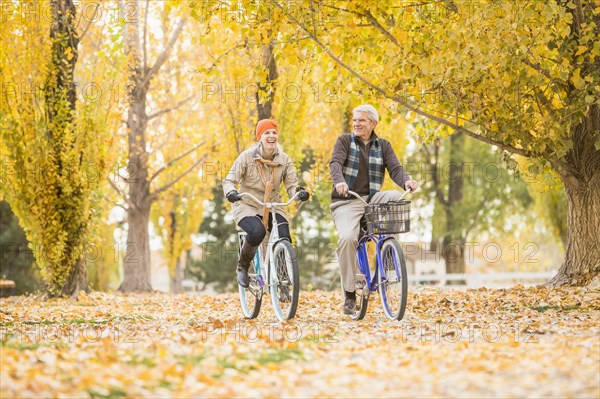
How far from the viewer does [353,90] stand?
12289 mm

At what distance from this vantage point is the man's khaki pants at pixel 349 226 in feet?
27.8

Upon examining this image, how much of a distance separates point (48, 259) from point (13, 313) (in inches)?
145

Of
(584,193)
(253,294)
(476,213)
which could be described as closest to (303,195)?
(253,294)

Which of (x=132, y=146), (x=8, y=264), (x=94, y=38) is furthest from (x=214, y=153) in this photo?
(x=8, y=264)

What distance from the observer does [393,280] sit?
8211 millimetres

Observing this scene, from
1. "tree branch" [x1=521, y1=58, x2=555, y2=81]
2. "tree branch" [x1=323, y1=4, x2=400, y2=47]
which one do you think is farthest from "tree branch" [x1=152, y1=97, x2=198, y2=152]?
"tree branch" [x1=521, y1=58, x2=555, y2=81]

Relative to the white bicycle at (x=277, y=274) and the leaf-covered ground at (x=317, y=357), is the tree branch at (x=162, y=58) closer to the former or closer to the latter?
the leaf-covered ground at (x=317, y=357)

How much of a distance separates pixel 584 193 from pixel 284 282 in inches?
228

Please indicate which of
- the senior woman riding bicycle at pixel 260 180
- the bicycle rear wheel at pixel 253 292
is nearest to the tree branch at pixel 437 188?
the bicycle rear wheel at pixel 253 292

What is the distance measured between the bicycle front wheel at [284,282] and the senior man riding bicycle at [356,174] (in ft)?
1.90

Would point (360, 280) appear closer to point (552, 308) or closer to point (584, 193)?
point (552, 308)

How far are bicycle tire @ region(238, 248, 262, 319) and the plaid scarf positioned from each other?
1.34 meters

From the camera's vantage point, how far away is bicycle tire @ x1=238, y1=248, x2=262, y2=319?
9078 mm

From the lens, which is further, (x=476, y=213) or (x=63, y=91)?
(x=476, y=213)
